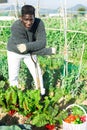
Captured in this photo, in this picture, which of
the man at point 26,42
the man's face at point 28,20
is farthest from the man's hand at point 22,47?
the man's face at point 28,20

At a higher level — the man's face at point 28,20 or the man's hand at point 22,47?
the man's face at point 28,20

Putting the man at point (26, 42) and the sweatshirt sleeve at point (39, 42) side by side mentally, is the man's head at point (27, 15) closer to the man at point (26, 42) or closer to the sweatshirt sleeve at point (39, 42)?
the man at point (26, 42)

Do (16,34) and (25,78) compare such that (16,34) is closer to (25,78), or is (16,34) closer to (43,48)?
(43,48)

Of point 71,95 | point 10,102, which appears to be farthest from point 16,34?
point 71,95

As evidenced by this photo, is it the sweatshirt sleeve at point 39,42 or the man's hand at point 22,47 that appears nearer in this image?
the man's hand at point 22,47

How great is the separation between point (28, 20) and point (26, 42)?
0.97 ft

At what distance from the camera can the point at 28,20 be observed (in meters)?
4.12

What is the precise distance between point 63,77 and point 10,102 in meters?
1.26

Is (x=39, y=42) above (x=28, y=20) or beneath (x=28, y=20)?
beneath

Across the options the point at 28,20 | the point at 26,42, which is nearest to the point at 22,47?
the point at 26,42

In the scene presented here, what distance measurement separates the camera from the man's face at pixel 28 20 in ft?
13.4

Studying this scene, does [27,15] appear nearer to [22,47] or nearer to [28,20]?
[28,20]

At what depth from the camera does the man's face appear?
4.08 metres

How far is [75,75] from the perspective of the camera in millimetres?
5508
